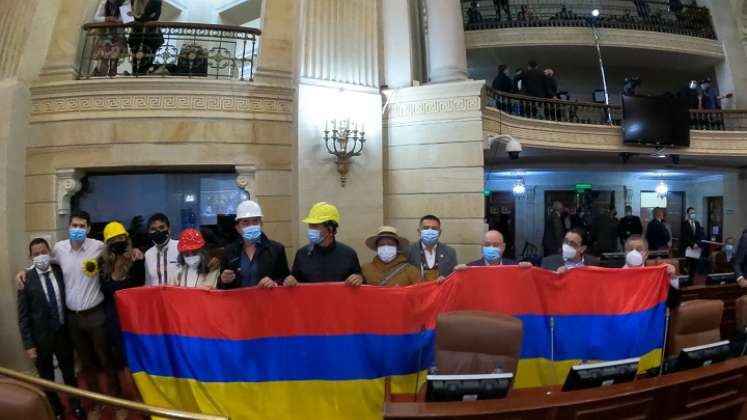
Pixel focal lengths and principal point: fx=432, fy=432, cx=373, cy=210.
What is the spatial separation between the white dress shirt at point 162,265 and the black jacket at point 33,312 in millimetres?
808

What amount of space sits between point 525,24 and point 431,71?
7492 millimetres

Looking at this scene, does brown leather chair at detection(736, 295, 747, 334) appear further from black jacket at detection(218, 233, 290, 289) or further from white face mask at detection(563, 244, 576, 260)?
black jacket at detection(218, 233, 290, 289)

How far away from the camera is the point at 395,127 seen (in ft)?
21.4

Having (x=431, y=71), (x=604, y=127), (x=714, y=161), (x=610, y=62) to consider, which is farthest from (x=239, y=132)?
(x=714, y=161)

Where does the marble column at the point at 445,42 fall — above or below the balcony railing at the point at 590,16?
below

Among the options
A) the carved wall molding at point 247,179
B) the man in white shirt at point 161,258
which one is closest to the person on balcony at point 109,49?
the carved wall molding at point 247,179

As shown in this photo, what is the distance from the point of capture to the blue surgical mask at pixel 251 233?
12.2 feet

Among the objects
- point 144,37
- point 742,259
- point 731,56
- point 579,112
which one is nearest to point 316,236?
point 144,37

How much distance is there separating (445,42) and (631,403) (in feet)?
19.0

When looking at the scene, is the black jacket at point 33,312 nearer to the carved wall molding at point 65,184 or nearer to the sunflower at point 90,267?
the sunflower at point 90,267

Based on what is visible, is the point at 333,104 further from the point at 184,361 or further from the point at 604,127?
the point at 604,127

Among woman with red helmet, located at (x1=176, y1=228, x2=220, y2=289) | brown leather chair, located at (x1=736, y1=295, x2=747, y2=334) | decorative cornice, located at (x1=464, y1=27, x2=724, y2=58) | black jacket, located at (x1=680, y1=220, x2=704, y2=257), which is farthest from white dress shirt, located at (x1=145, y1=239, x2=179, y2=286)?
black jacket, located at (x1=680, y1=220, x2=704, y2=257)

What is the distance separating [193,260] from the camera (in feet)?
11.9

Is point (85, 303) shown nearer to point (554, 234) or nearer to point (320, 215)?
point (320, 215)
